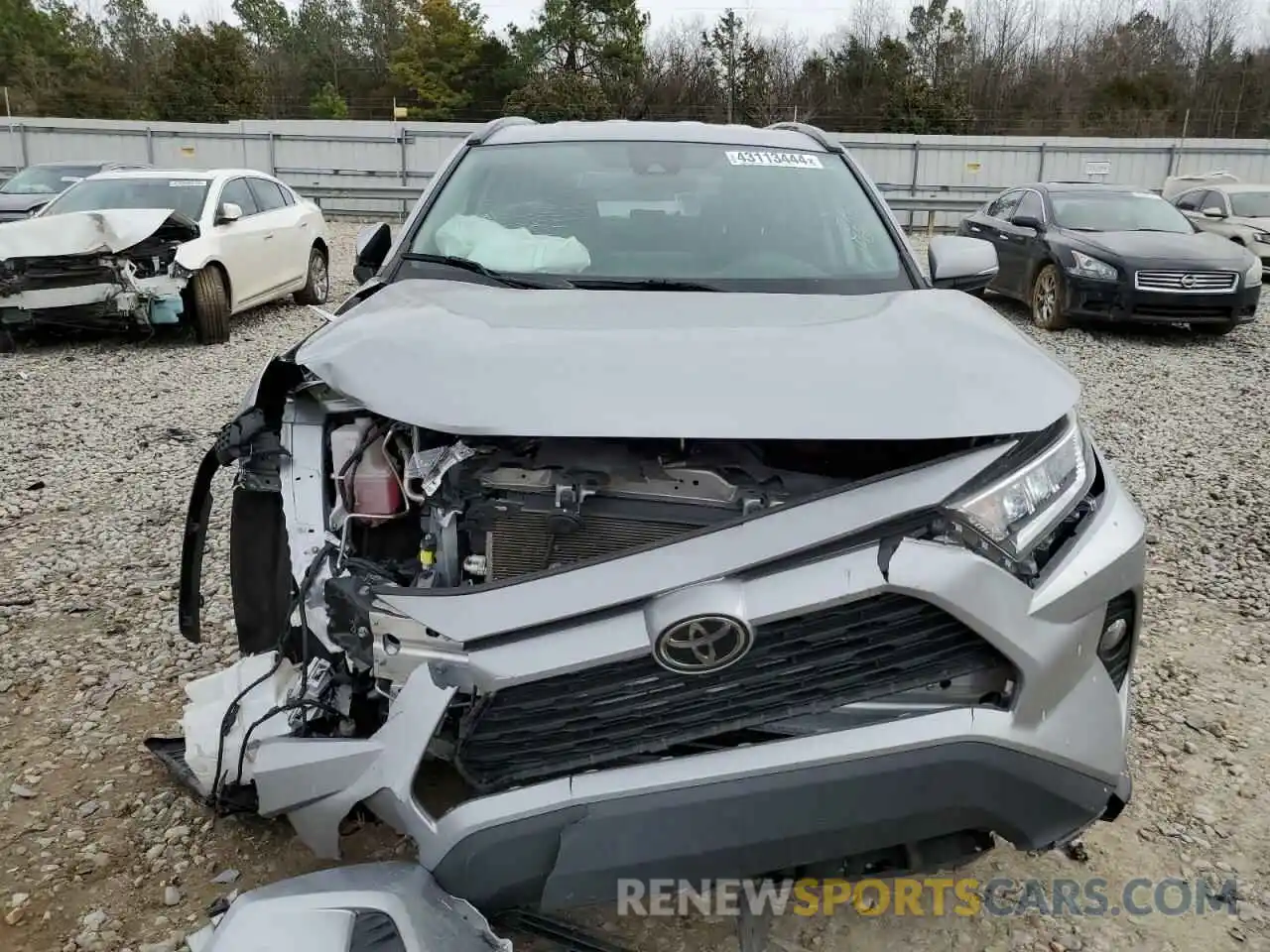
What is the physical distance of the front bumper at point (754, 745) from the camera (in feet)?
5.37

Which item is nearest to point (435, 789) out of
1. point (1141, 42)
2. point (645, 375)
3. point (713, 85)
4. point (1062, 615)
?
point (645, 375)

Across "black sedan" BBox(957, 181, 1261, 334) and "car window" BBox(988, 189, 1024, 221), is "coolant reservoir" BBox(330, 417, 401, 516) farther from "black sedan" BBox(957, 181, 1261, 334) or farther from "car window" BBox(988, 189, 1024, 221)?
"car window" BBox(988, 189, 1024, 221)

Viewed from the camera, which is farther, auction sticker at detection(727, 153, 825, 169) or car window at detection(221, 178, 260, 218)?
car window at detection(221, 178, 260, 218)

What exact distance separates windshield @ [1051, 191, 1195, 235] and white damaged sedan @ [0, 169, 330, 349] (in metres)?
8.06

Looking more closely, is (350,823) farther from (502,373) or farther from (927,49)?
(927,49)

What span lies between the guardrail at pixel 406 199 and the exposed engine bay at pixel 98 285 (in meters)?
9.50

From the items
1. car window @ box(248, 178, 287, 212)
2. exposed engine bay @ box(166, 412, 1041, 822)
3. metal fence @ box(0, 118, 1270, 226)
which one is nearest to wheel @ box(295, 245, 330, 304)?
car window @ box(248, 178, 287, 212)

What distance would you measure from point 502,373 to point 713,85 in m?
40.1

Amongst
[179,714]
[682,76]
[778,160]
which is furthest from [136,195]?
[682,76]

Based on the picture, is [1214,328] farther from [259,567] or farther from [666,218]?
[259,567]

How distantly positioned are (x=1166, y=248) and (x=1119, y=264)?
579 mm

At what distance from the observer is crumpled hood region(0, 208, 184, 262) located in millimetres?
7482

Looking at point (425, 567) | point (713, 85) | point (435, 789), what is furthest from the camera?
point (713, 85)

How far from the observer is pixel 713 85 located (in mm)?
38656
